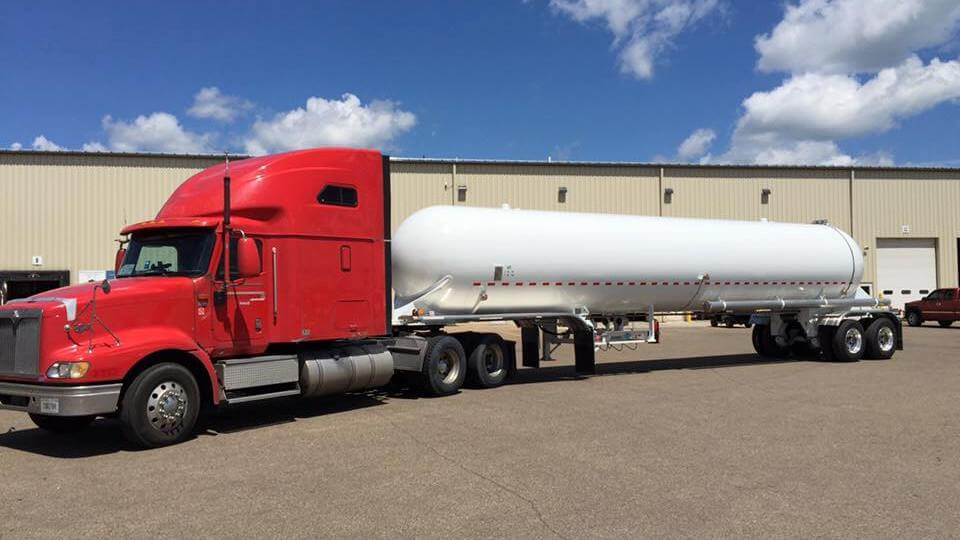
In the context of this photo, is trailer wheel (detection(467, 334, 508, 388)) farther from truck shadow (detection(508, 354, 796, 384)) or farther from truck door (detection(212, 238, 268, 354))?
truck door (detection(212, 238, 268, 354))

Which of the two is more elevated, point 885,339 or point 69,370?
point 69,370

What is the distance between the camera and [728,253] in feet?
54.2

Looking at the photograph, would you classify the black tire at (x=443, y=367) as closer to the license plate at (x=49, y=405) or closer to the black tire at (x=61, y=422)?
the black tire at (x=61, y=422)

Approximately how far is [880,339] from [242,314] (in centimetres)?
1598

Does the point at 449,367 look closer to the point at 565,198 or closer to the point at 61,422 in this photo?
the point at 61,422

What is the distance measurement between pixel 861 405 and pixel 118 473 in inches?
393

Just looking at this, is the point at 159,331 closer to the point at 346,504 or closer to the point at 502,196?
the point at 346,504

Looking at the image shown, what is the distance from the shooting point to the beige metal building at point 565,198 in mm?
30406

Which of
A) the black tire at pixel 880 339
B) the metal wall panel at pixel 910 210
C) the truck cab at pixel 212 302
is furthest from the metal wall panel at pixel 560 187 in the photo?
the truck cab at pixel 212 302

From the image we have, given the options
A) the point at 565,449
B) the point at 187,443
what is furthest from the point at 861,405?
the point at 187,443

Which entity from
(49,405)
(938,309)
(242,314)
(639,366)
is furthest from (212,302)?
(938,309)

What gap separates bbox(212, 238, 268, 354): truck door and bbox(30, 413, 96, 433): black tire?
1.96 metres

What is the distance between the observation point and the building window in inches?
425

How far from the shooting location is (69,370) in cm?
807
